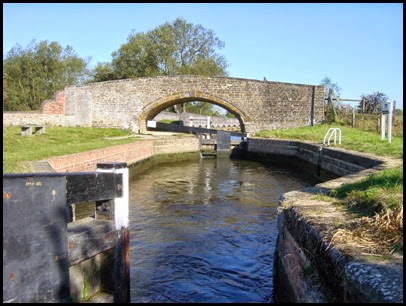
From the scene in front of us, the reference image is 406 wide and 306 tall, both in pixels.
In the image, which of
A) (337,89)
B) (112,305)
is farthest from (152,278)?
(337,89)

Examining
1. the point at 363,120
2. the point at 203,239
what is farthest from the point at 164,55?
the point at 203,239

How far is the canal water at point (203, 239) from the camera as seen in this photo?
4.66m

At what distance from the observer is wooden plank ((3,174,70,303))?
2508 millimetres

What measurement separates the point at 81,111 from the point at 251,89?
9.50 m

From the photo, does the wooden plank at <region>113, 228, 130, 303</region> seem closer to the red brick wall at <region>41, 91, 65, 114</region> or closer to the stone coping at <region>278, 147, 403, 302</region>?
the stone coping at <region>278, 147, 403, 302</region>

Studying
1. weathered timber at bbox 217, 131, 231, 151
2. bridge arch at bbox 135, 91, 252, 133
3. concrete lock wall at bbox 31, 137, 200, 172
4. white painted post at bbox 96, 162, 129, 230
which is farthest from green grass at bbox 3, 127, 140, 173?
weathered timber at bbox 217, 131, 231, 151

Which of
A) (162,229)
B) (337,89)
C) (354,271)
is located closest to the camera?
(354,271)

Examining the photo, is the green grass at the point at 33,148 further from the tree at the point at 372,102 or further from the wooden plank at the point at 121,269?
the tree at the point at 372,102

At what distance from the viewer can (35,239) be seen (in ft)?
8.73

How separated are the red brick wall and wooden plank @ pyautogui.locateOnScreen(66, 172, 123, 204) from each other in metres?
20.6

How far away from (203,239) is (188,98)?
17786 millimetres

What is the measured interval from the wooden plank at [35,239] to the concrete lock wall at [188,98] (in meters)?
20.8

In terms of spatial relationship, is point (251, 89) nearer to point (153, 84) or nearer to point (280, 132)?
point (280, 132)

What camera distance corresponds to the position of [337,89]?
26.3m
